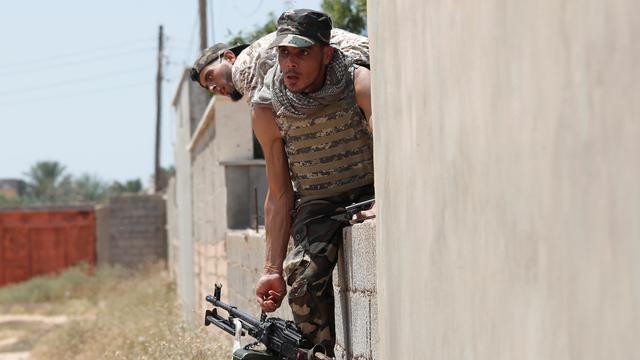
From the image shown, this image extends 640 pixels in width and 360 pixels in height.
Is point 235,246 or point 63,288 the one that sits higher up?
point 235,246

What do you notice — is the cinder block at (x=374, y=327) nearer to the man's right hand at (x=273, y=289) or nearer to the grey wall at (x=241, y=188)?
the man's right hand at (x=273, y=289)

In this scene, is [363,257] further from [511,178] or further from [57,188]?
[57,188]

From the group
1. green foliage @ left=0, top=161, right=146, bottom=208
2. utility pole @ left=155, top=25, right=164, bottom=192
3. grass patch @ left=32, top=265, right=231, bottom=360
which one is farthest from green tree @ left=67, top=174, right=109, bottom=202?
grass patch @ left=32, top=265, right=231, bottom=360

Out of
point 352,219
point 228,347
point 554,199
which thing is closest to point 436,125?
point 554,199

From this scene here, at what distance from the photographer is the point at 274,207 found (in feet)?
14.9

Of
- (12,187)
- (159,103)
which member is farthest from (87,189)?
(159,103)

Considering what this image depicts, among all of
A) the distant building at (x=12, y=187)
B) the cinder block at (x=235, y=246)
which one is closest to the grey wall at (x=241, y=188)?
the cinder block at (x=235, y=246)

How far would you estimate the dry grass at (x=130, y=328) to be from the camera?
8.13 m

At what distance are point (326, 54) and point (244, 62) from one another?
0.65m

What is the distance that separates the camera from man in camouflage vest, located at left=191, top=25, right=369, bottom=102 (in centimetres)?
468

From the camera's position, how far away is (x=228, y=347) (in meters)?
8.01

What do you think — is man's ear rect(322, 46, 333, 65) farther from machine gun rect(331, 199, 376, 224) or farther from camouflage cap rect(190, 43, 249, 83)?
camouflage cap rect(190, 43, 249, 83)

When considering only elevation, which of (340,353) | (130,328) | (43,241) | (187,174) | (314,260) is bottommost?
(130,328)

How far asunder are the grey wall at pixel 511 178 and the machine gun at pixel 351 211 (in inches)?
26.8
